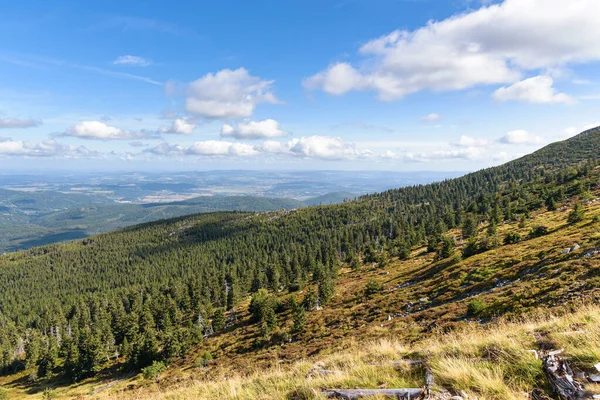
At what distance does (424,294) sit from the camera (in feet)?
139

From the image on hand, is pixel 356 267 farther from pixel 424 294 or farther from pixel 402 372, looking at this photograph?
pixel 402 372

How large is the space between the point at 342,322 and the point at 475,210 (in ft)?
386

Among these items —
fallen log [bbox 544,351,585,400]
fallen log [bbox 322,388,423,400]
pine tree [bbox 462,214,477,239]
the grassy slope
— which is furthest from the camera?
pine tree [bbox 462,214,477,239]

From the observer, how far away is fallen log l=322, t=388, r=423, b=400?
21.9 ft

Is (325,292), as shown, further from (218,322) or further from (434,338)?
(434,338)

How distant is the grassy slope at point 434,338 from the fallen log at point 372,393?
0.69 m

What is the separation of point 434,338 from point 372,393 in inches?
480

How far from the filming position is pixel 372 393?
7133 mm

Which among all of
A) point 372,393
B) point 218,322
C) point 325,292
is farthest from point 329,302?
point 372,393

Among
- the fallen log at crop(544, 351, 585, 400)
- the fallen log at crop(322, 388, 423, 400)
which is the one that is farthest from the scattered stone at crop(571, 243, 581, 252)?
the fallen log at crop(322, 388, 423, 400)

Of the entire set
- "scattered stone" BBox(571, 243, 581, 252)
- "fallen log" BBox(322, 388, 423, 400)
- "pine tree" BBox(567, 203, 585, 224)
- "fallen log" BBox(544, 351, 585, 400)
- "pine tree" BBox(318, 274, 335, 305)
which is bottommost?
"pine tree" BBox(318, 274, 335, 305)

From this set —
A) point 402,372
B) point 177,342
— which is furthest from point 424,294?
point 177,342

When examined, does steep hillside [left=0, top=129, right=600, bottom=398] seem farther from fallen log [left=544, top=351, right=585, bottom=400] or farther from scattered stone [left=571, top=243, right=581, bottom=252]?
fallen log [left=544, top=351, right=585, bottom=400]

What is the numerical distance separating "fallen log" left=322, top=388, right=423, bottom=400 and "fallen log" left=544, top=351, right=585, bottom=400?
270cm
